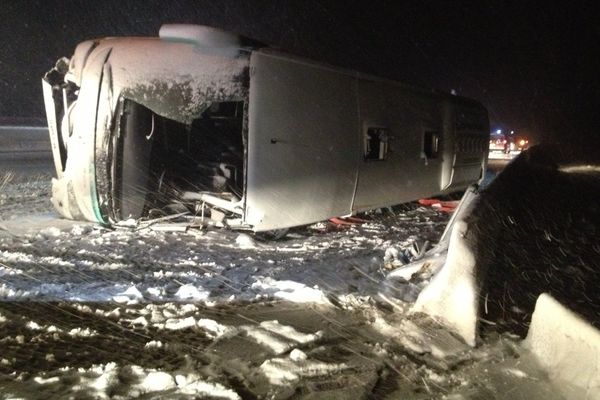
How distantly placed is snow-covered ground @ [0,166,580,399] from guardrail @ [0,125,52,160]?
42.3ft

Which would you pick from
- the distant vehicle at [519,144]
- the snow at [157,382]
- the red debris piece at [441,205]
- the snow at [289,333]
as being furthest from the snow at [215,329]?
the distant vehicle at [519,144]

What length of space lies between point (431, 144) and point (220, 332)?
26.0ft

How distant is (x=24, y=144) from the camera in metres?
21.5

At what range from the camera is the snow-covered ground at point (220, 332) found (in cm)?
327

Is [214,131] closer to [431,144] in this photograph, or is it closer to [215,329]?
[431,144]

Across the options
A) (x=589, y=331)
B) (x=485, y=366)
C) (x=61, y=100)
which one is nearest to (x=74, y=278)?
(x=61, y=100)

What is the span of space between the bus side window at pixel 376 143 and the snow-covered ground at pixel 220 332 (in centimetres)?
220

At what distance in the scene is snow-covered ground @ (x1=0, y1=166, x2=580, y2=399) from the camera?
3273 mm

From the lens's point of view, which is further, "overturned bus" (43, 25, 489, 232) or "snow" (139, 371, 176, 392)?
"overturned bus" (43, 25, 489, 232)

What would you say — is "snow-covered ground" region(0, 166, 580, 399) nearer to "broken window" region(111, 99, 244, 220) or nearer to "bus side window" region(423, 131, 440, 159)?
"broken window" region(111, 99, 244, 220)

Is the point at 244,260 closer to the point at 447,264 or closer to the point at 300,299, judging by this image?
the point at 300,299

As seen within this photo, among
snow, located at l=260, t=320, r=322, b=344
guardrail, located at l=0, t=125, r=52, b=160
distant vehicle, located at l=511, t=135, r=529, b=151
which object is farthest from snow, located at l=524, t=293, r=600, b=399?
distant vehicle, located at l=511, t=135, r=529, b=151

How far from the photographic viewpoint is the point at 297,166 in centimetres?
704

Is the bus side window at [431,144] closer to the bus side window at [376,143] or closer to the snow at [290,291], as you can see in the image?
the bus side window at [376,143]
